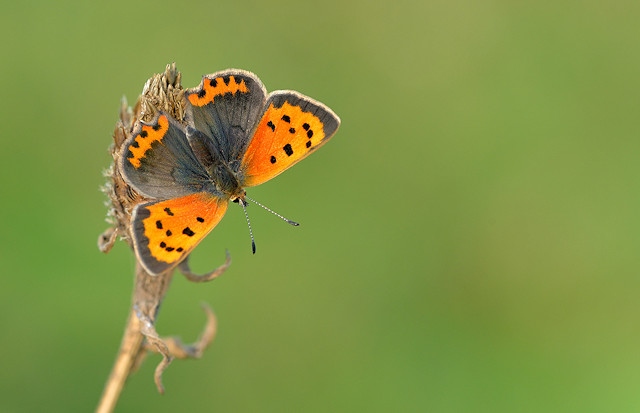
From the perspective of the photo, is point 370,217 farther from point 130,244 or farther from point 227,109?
point 130,244

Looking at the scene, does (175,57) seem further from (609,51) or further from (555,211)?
A: (609,51)

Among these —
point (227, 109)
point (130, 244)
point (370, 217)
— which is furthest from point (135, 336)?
point (370, 217)

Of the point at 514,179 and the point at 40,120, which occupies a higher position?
the point at 514,179

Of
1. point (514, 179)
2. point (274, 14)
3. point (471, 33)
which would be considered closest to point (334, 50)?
point (274, 14)

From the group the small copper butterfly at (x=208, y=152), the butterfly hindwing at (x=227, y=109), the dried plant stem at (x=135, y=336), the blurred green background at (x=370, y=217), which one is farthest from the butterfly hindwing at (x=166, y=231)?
the blurred green background at (x=370, y=217)

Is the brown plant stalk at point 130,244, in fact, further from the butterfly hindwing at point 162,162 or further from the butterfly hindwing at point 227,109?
the butterfly hindwing at point 227,109

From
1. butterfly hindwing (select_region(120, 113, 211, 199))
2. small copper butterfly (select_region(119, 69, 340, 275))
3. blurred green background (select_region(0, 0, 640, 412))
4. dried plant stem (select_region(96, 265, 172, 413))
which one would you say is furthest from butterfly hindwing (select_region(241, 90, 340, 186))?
blurred green background (select_region(0, 0, 640, 412))
